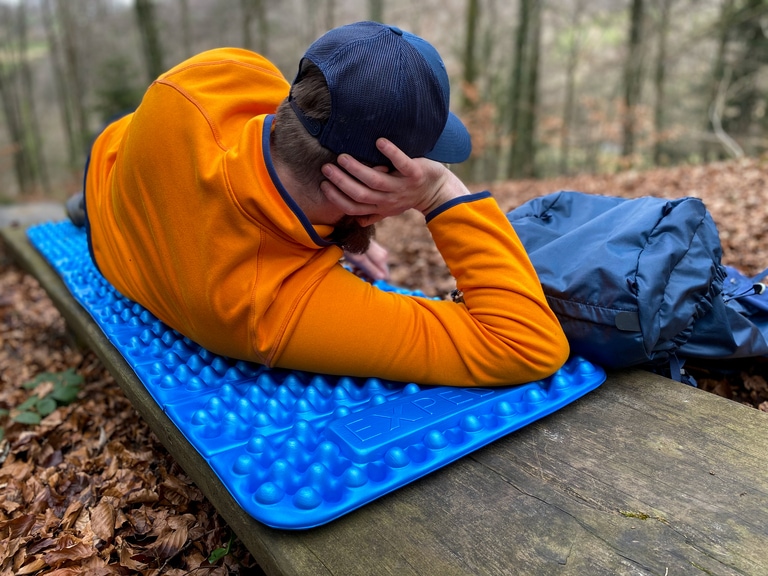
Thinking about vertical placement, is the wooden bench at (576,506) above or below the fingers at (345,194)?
below

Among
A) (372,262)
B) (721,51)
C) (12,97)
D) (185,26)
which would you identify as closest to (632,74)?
(721,51)

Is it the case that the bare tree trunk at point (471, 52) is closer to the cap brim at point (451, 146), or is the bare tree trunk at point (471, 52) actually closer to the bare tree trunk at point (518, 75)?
the bare tree trunk at point (518, 75)

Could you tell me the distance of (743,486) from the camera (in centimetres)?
143

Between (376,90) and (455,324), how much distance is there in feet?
2.55

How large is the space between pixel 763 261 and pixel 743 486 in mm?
2692

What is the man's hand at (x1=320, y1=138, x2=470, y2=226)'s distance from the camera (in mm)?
1584

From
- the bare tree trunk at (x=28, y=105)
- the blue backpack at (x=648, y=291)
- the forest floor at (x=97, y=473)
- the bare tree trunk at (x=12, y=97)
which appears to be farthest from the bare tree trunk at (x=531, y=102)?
the bare tree trunk at (x=12, y=97)

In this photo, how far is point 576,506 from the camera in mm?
1377

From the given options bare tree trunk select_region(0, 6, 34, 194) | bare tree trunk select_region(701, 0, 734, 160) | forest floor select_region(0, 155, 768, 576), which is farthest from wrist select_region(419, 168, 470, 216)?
bare tree trunk select_region(0, 6, 34, 194)

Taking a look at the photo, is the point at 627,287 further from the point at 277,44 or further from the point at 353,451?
the point at 277,44

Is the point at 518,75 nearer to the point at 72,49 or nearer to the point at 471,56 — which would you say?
the point at 471,56

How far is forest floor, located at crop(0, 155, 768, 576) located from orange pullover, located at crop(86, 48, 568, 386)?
0.65 metres

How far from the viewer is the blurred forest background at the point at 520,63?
12.6 m

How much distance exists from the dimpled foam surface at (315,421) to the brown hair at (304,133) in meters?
0.72
